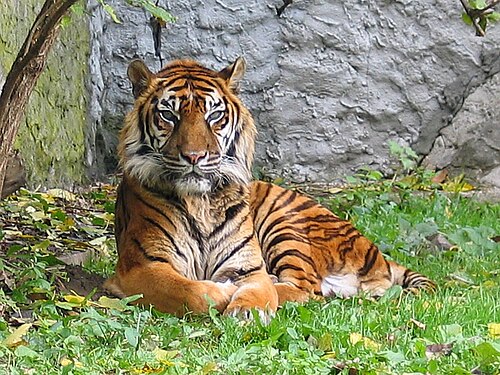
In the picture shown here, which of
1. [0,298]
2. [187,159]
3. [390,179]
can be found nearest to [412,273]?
[187,159]

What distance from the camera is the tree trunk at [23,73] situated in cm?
477

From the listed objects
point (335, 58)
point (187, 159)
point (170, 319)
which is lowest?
point (170, 319)

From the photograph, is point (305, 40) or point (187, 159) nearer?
point (187, 159)

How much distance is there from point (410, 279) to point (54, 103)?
3.91m

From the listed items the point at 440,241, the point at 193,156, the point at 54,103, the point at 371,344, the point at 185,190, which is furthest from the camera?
the point at 54,103

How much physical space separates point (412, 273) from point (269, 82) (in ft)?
13.1

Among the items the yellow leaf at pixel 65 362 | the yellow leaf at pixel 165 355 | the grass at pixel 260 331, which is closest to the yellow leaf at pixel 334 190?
the grass at pixel 260 331

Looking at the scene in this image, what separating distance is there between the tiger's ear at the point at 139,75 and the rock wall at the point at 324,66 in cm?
396

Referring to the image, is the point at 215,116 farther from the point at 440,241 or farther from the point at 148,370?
the point at 440,241

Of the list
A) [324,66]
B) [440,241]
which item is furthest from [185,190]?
[324,66]

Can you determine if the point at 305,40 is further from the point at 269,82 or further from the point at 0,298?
the point at 0,298

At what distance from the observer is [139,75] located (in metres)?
5.87

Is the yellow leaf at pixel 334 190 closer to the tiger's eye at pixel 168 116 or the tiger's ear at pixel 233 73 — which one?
the tiger's ear at pixel 233 73

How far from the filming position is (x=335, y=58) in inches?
389
